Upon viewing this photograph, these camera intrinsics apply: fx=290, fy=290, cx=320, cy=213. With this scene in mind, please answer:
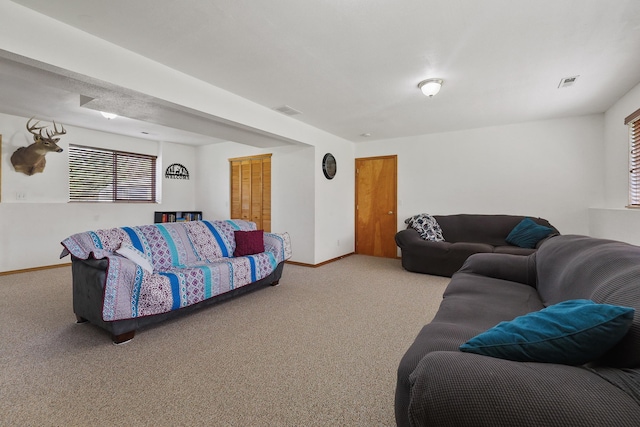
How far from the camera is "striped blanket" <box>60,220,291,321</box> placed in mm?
2377

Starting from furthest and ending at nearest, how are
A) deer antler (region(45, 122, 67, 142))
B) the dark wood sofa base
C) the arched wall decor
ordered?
the arched wall decor → deer antler (region(45, 122, 67, 142)) → the dark wood sofa base

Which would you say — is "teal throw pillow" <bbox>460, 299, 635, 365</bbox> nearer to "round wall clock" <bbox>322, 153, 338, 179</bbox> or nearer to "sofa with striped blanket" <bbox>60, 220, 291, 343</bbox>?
"sofa with striped blanket" <bbox>60, 220, 291, 343</bbox>

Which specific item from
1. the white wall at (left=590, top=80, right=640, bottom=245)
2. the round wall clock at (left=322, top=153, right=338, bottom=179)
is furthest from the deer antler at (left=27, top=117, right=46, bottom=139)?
the white wall at (left=590, top=80, right=640, bottom=245)

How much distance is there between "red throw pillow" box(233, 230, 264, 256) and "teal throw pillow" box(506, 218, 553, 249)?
3.75 meters

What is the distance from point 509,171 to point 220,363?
16.8ft

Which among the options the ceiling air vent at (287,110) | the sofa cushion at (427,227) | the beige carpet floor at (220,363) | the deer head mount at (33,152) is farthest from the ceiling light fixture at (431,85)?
the deer head mount at (33,152)

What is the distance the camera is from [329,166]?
549cm

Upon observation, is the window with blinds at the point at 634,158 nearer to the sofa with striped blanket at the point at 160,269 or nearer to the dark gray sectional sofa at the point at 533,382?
the dark gray sectional sofa at the point at 533,382

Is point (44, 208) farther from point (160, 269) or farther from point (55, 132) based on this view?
point (160, 269)

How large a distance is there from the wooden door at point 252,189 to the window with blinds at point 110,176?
187cm

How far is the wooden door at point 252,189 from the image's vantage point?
5.87m

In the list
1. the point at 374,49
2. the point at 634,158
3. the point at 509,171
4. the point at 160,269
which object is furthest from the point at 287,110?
the point at 634,158

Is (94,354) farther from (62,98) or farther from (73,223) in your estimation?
(73,223)

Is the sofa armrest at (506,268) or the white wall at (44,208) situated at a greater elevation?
the white wall at (44,208)
